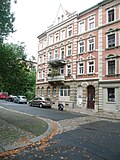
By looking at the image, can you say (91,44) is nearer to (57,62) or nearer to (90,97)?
(57,62)

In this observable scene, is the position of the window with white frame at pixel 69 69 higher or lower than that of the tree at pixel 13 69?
higher

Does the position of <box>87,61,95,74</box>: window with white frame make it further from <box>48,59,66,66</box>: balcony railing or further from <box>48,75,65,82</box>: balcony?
<box>48,59,66,66</box>: balcony railing

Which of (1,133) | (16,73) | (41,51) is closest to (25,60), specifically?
(16,73)

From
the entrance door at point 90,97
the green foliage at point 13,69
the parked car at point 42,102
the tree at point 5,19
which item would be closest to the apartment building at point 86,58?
the entrance door at point 90,97

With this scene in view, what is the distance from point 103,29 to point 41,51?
16491mm

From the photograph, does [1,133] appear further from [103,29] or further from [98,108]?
[103,29]

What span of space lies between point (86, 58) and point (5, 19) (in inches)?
670

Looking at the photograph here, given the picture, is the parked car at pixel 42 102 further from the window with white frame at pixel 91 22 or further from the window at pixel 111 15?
the window at pixel 111 15

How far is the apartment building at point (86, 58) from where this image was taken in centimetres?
2195

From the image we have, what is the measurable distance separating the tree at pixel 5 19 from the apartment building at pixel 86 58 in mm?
14742

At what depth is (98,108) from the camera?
22656 mm

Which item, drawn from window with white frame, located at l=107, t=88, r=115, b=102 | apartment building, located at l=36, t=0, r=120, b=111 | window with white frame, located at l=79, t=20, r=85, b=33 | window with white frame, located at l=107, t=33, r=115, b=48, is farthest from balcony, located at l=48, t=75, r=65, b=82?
window with white frame, located at l=107, t=33, r=115, b=48

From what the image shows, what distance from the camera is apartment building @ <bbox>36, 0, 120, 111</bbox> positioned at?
21953mm

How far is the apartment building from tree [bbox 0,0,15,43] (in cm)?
1474
